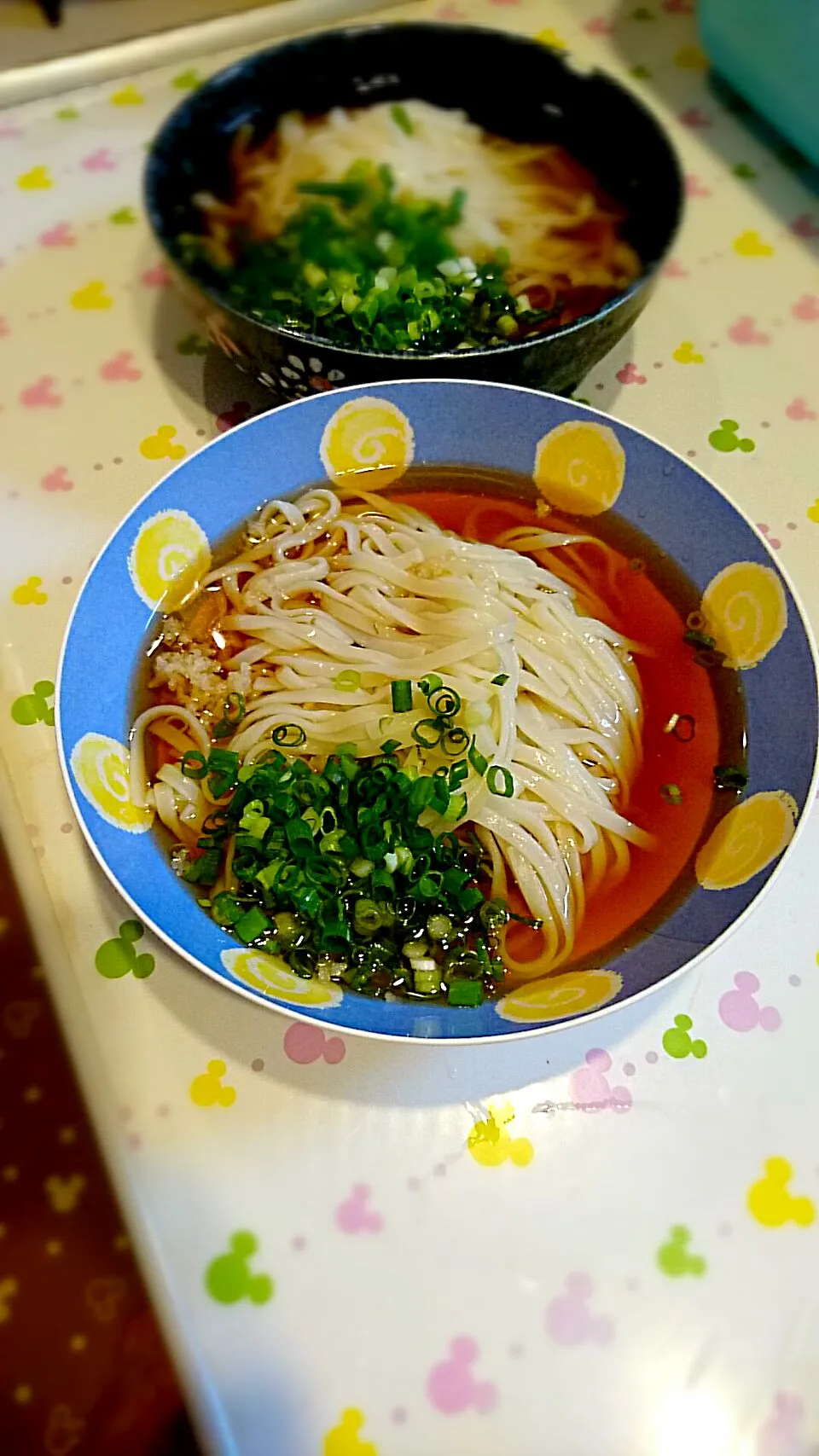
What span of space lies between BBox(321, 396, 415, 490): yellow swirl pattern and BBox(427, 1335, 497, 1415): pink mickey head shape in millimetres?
1289

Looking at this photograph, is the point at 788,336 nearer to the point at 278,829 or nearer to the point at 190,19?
the point at 278,829

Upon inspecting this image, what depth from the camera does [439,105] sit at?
2.23 meters

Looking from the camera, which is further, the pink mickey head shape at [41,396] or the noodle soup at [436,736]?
the pink mickey head shape at [41,396]

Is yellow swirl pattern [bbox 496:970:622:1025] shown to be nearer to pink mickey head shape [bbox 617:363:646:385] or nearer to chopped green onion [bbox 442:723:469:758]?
chopped green onion [bbox 442:723:469:758]

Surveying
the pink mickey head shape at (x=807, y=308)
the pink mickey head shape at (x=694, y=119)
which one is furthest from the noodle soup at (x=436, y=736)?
the pink mickey head shape at (x=694, y=119)

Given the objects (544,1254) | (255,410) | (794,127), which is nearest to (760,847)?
(544,1254)

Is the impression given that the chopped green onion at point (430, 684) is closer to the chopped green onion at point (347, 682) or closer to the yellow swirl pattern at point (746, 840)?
the chopped green onion at point (347, 682)

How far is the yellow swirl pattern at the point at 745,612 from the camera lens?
1.36 m

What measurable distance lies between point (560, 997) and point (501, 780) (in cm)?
35

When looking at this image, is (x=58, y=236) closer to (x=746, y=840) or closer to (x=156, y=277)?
(x=156, y=277)

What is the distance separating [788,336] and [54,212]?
1.67m

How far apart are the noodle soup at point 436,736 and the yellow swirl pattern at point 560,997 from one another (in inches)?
2.2

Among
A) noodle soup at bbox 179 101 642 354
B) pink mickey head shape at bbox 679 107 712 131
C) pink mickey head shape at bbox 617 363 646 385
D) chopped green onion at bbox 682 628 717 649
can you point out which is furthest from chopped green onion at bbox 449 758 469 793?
pink mickey head shape at bbox 679 107 712 131

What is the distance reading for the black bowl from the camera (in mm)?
1541
